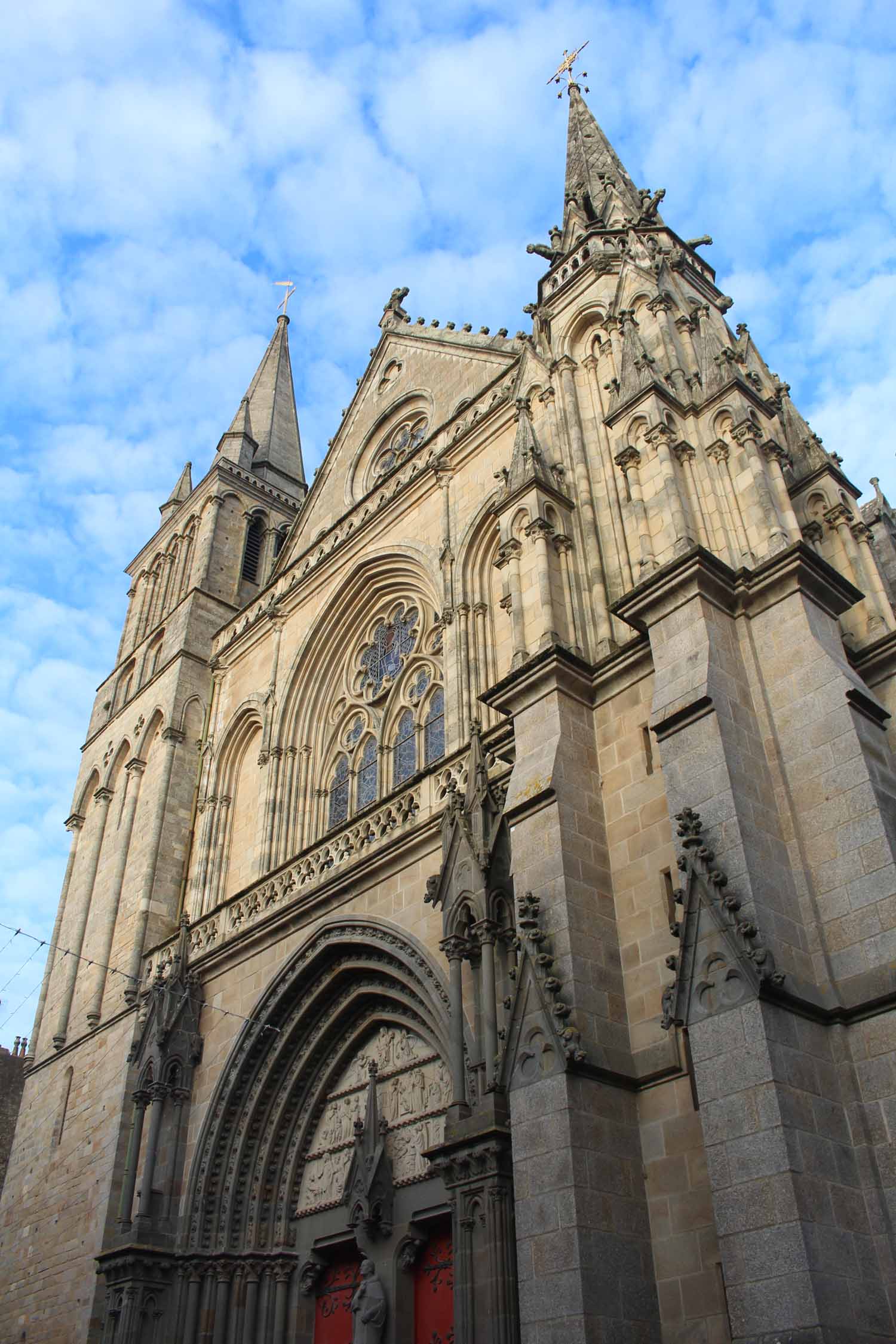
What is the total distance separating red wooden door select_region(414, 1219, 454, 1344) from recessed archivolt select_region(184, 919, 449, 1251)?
7.67 feet

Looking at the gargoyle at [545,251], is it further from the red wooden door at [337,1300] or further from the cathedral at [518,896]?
the red wooden door at [337,1300]

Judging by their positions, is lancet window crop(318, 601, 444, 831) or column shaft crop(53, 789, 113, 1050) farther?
column shaft crop(53, 789, 113, 1050)

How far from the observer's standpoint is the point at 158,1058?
578 inches

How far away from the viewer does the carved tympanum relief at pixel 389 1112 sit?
12.0 m

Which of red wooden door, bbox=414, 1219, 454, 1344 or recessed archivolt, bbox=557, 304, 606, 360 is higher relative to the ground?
recessed archivolt, bbox=557, 304, 606, 360

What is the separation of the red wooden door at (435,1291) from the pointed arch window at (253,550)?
654 inches

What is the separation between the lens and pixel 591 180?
1931 cm

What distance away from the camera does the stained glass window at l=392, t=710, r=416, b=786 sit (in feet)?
53.2

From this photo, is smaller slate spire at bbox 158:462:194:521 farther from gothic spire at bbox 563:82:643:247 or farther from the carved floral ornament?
the carved floral ornament

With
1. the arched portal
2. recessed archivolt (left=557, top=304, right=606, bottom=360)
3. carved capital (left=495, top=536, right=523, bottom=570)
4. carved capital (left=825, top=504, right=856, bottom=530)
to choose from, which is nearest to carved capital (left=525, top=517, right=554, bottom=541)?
carved capital (left=495, top=536, right=523, bottom=570)

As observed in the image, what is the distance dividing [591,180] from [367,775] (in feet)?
35.2

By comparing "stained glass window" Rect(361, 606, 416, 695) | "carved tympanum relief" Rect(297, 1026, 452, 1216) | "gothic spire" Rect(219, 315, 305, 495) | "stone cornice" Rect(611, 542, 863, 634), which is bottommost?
"carved tympanum relief" Rect(297, 1026, 452, 1216)

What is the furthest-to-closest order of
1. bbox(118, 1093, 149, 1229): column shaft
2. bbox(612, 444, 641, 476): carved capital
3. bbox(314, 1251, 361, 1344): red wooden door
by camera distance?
bbox(118, 1093, 149, 1229): column shaft
bbox(314, 1251, 361, 1344): red wooden door
bbox(612, 444, 641, 476): carved capital

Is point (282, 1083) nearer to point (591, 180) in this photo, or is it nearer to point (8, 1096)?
point (591, 180)
